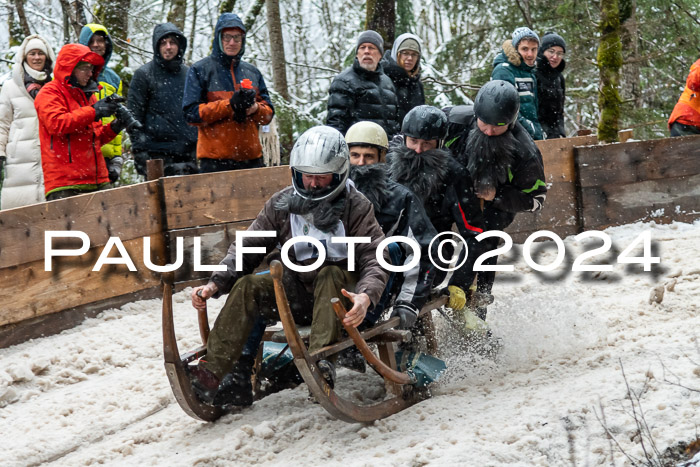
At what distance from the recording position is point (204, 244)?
23.5 feet

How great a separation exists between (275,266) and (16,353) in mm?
2697

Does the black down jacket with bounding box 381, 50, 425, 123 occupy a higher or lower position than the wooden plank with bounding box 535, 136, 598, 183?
higher

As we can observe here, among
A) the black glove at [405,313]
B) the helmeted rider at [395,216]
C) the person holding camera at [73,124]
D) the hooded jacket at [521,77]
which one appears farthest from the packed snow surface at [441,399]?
the hooded jacket at [521,77]

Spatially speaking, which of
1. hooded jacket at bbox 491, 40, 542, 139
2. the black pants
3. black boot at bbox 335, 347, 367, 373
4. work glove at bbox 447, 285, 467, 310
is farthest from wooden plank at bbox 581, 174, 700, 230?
black boot at bbox 335, 347, 367, 373

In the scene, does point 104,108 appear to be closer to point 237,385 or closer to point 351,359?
point 237,385

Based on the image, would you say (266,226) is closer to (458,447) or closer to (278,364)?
(278,364)

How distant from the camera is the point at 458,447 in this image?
12.6 feet

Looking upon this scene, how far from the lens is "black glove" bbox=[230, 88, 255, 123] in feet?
22.0

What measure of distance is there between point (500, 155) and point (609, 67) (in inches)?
223

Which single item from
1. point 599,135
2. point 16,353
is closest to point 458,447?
point 16,353

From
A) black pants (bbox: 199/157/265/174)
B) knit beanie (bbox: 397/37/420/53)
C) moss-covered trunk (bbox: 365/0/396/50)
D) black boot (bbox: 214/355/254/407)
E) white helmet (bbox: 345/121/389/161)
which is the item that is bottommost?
black boot (bbox: 214/355/254/407)

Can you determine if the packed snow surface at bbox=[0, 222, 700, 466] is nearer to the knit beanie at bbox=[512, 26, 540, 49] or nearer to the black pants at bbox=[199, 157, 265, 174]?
the black pants at bbox=[199, 157, 265, 174]

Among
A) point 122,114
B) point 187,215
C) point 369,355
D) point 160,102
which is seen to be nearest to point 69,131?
point 122,114

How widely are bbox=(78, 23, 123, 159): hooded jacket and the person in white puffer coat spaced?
574mm
